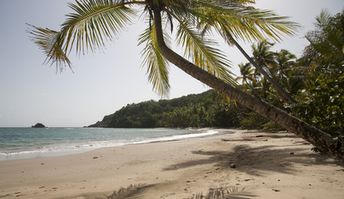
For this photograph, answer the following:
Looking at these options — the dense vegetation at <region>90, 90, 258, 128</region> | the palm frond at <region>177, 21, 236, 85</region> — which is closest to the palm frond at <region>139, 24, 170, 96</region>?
the palm frond at <region>177, 21, 236, 85</region>

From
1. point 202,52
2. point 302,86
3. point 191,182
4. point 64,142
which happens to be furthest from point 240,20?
point 64,142

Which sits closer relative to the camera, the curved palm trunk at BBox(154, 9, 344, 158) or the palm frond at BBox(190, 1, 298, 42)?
the curved palm trunk at BBox(154, 9, 344, 158)

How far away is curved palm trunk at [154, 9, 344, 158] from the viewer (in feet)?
6.70

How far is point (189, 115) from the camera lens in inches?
3142

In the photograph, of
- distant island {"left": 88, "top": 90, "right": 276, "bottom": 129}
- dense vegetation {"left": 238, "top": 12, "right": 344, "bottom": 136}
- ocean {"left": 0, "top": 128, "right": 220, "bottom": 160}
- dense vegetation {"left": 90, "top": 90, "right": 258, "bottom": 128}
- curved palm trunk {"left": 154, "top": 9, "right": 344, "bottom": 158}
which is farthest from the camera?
dense vegetation {"left": 90, "top": 90, "right": 258, "bottom": 128}

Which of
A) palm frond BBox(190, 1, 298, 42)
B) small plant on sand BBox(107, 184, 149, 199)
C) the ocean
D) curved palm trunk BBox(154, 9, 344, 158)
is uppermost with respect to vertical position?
palm frond BBox(190, 1, 298, 42)

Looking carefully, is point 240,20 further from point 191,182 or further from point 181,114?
point 181,114

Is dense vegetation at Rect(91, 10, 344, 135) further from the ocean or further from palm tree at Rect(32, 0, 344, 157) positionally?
the ocean

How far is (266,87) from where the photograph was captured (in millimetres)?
31984

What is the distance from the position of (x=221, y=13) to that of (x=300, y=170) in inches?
142

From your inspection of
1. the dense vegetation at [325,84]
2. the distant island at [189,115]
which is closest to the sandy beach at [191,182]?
the dense vegetation at [325,84]

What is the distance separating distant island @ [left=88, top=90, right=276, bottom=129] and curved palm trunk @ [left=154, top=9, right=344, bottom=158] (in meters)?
20.1

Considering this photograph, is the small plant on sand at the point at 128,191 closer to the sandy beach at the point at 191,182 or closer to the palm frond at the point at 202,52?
the sandy beach at the point at 191,182

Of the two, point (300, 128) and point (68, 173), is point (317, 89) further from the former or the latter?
point (68, 173)
